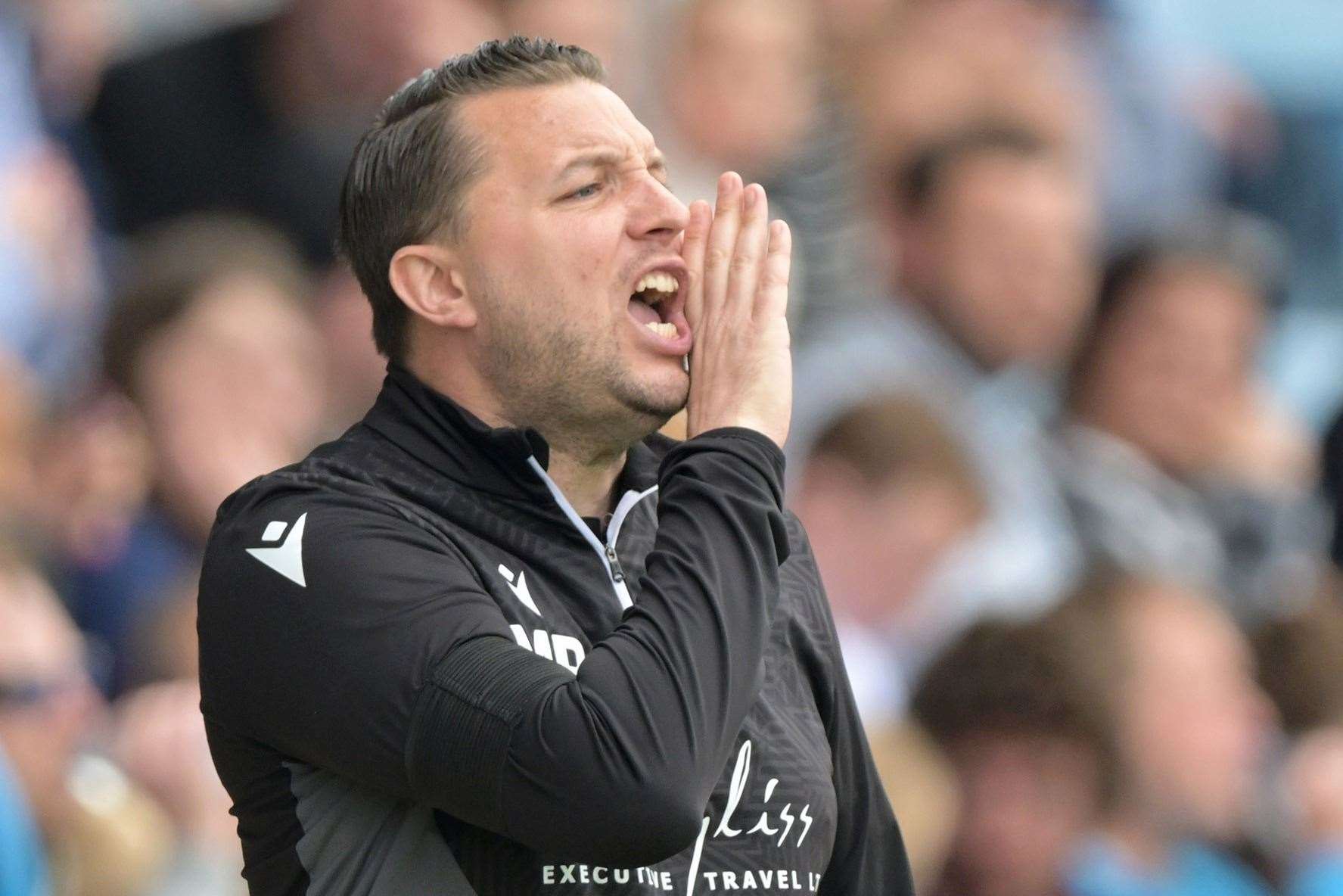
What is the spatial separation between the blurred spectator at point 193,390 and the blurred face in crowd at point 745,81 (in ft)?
4.48

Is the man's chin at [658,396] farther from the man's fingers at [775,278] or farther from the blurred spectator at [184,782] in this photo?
the blurred spectator at [184,782]

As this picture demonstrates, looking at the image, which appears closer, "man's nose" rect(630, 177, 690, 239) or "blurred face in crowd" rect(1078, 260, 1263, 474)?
"man's nose" rect(630, 177, 690, 239)

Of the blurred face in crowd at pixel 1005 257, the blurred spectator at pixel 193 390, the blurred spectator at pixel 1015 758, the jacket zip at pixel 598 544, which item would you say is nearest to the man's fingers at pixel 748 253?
the jacket zip at pixel 598 544

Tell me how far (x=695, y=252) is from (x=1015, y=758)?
119 inches

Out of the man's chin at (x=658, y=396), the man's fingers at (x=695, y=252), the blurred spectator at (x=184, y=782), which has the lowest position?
the blurred spectator at (x=184, y=782)

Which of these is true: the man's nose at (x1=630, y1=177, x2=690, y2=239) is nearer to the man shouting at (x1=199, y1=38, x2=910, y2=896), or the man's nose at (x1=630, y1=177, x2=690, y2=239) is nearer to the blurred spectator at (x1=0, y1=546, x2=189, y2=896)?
the man shouting at (x1=199, y1=38, x2=910, y2=896)

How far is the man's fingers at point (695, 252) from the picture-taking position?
2076mm

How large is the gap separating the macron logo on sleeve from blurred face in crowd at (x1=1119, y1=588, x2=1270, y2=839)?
365cm

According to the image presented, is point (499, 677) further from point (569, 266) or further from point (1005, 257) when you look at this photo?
point (1005, 257)

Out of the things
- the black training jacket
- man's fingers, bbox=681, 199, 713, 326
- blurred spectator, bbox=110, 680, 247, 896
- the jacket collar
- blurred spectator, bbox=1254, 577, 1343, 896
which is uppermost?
man's fingers, bbox=681, 199, 713, 326

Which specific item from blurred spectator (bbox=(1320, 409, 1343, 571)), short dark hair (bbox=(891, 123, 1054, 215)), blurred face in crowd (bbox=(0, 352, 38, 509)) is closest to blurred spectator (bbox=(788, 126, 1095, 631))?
short dark hair (bbox=(891, 123, 1054, 215))

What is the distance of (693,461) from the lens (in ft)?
6.19

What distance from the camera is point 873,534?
17.3ft

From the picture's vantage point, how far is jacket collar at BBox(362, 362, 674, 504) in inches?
79.7
